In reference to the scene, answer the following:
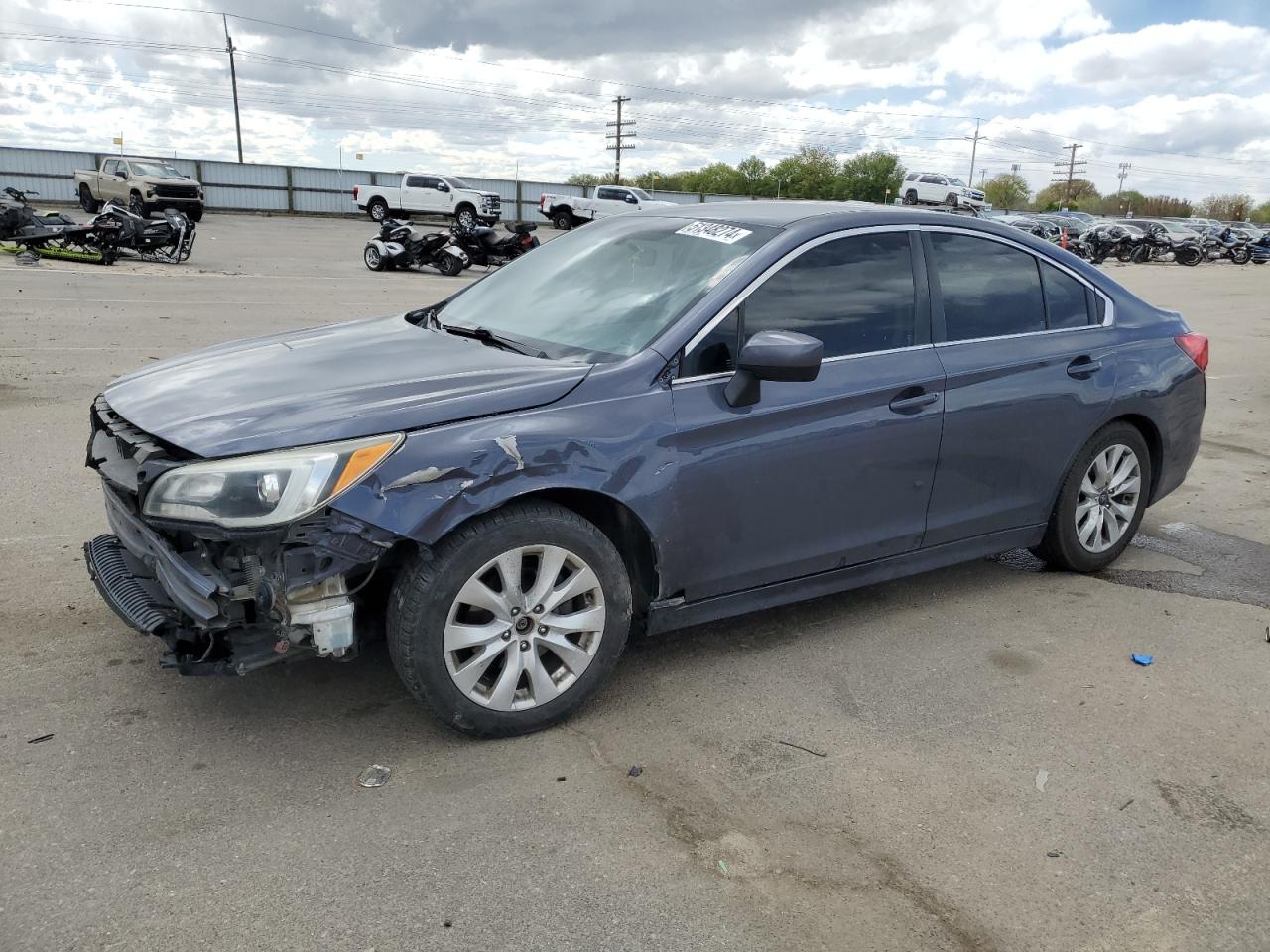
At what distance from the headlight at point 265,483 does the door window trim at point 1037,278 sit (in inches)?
93.9

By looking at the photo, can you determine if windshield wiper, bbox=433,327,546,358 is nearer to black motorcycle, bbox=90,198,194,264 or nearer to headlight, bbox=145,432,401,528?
headlight, bbox=145,432,401,528

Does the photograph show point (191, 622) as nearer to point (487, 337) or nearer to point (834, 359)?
point (487, 337)

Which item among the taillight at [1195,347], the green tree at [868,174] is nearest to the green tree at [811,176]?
the green tree at [868,174]

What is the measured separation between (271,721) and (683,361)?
1.82 m

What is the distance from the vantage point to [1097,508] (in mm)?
4883

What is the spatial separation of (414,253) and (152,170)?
709 inches

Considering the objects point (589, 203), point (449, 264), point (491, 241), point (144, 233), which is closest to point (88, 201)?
point (589, 203)

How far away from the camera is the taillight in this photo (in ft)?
16.5

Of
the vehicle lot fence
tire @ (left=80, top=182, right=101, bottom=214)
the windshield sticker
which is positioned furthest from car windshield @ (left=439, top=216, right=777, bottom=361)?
the vehicle lot fence

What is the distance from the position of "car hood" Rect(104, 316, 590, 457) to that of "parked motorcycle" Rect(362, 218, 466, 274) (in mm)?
17650

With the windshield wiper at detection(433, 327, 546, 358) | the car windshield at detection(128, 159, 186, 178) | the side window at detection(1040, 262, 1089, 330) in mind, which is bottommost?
the windshield wiper at detection(433, 327, 546, 358)

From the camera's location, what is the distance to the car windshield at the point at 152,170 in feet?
111

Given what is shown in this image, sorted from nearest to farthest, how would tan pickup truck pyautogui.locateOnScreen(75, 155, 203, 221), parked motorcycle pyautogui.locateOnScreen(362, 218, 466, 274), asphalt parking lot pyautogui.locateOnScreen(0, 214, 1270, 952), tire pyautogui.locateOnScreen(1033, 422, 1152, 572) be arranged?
asphalt parking lot pyautogui.locateOnScreen(0, 214, 1270, 952)
tire pyautogui.locateOnScreen(1033, 422, 1152, 572)
parked motorcycle pyautogui.locateOnScreen(362, 218, 466, 274)
tan pickup truck pyautogui.locateOnScreen(75, 155, 203, 221)

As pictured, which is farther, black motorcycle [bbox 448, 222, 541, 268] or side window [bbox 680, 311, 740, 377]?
black motorcycle [bbox 448, 222, 541, 268]
